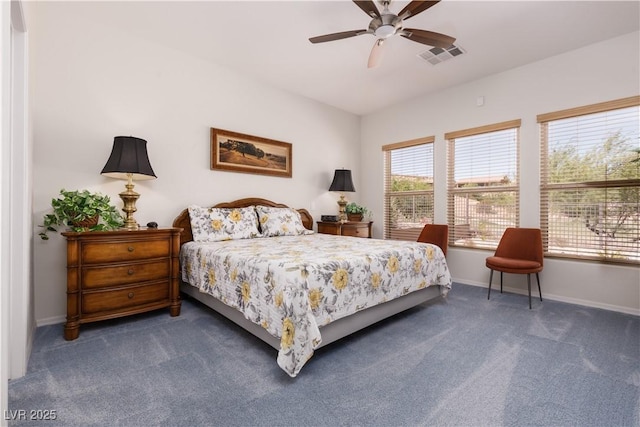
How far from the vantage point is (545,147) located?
3.56 metres

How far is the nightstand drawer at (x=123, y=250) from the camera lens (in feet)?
7.86

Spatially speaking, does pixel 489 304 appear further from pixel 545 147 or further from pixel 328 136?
pixel 328 136

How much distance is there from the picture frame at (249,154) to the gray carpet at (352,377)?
1.98 meters

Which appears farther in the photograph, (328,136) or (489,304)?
(328,136)

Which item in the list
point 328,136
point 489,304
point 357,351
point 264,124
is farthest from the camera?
point 328,136

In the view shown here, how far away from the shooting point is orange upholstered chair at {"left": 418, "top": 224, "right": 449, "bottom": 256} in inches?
156

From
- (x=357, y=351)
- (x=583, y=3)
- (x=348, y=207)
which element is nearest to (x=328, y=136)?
(x=348, y=207)

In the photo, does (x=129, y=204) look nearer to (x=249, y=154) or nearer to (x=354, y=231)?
(x=249, y=154)

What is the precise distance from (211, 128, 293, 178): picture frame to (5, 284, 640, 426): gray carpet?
1.98 meters

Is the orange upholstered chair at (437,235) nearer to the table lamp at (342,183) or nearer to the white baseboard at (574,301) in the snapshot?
the white baseboard at (574,301)

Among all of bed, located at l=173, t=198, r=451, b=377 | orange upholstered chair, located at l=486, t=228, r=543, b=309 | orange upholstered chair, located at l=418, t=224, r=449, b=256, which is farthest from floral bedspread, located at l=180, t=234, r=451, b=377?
orange upholstered chair, located at l=418, t=224, r=449, b=256

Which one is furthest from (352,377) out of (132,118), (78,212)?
(132,118)

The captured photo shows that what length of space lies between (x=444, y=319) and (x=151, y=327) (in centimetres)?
262

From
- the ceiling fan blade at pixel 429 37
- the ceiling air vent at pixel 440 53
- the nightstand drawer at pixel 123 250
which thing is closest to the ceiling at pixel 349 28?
the ceiling air vent at pixel 440 53
